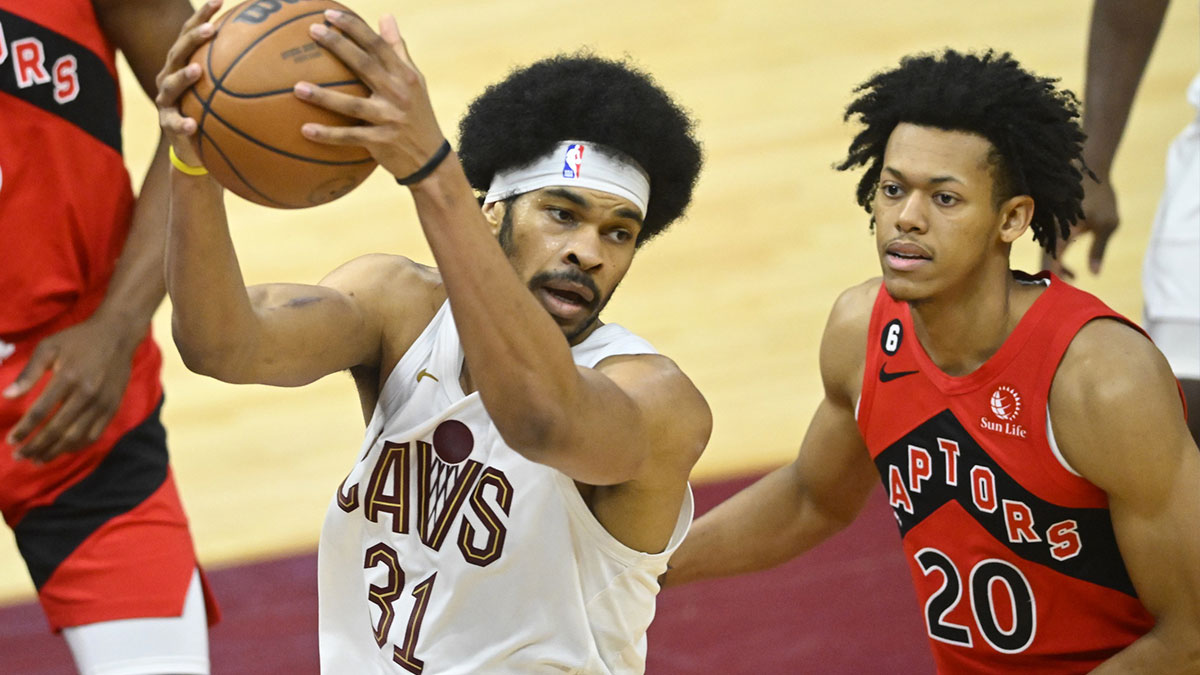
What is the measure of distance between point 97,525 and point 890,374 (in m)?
1.50

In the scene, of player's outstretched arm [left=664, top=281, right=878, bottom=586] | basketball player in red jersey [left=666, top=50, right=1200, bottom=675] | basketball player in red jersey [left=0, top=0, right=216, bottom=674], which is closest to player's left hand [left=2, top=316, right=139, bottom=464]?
basketball player in red jersey [left=0, top=0, right=216, bottom=674]

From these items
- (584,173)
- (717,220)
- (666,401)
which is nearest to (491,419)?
(666,401)

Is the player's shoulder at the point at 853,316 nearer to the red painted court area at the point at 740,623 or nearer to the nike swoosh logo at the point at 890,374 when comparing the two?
the nike swoosh logo at the point at 890,374

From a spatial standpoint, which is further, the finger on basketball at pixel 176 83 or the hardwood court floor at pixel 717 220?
the hardwood court floor at pixel 717 220

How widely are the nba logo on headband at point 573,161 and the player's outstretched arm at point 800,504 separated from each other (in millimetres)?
758

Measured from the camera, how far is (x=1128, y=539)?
261 centimetres

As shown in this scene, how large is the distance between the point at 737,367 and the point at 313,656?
2.33 meters

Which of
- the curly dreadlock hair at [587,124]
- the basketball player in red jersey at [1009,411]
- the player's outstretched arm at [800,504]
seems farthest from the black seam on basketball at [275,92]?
the player's outstretched arm at [800,504]

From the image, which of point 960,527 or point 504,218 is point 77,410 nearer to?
point 504,218

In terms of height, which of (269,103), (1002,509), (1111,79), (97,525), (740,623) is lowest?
(740,623)

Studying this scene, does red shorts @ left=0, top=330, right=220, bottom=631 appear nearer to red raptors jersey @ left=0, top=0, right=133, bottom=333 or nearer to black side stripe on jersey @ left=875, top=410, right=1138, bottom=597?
red raptors jersey @ left=0, top=0, right=133, bottom=333

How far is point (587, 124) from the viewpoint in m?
2.74

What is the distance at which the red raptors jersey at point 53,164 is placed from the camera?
102 inches

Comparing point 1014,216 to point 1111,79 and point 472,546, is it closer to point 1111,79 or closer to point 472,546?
point 1111,79
